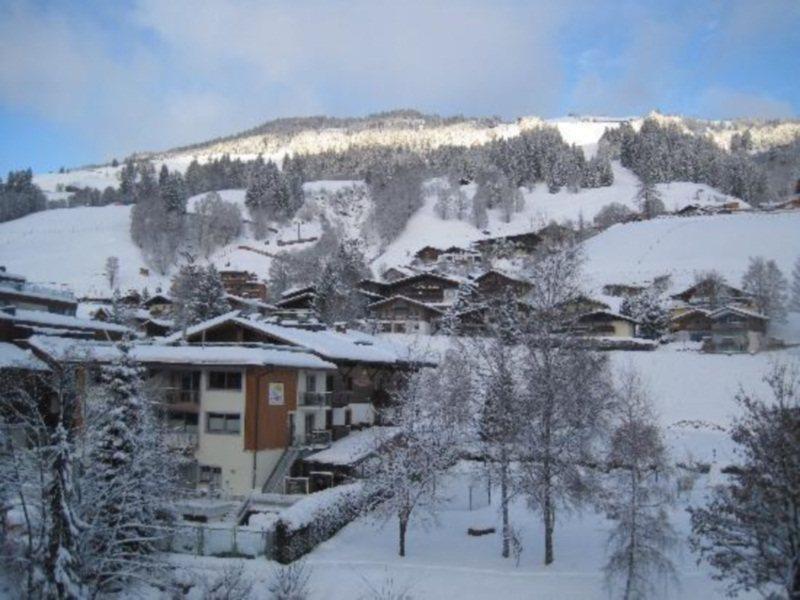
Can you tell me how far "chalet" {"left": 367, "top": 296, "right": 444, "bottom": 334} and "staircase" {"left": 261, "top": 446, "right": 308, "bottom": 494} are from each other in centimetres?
4475

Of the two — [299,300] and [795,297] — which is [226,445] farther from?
[795,297]

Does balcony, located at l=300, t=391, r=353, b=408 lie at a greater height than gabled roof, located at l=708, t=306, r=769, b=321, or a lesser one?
lesser

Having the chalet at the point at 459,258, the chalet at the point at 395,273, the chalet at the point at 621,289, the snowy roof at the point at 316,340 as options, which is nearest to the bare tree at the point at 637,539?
the snowy roof at the point at 316,340

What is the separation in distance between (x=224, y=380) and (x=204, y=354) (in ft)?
4.41

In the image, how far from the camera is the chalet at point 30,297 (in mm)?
49312

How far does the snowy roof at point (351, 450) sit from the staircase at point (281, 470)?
0.46m

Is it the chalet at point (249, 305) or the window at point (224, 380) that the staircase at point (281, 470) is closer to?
the window at point (224, 380)

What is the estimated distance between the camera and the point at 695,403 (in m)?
47.1

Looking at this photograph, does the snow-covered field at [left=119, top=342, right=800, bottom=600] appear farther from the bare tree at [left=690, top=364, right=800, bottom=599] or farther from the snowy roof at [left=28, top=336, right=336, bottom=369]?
the snowy roof at [left=28, top=336, right=336, bottom=369]

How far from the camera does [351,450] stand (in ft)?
110

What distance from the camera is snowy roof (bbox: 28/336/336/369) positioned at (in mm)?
29938

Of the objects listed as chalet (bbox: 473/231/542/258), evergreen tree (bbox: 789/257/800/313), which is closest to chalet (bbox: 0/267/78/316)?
evergreen tree (bbox: 789/257/800/313)

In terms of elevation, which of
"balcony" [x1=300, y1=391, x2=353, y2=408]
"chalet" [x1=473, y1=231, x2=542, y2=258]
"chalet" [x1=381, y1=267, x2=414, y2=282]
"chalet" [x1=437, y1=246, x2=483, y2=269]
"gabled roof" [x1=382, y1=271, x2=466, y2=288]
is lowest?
"balcony" [x1=300, y1=391, x2=353, y2=408]

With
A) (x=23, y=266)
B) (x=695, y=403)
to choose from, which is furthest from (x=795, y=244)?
(x=23, y=266)
